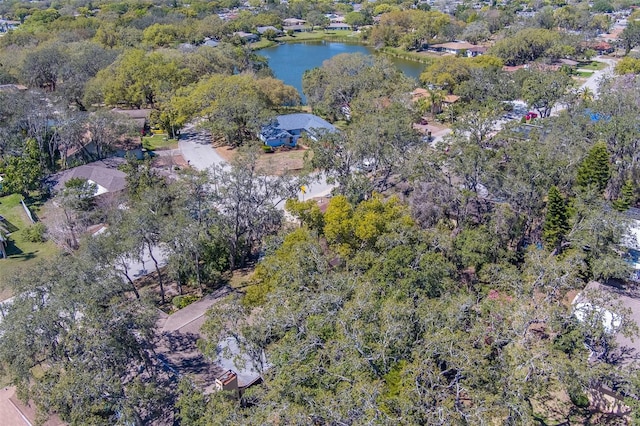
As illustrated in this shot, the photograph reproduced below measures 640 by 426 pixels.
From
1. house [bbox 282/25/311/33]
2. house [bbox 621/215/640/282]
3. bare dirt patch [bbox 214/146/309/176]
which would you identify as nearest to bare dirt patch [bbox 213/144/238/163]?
bare dirt patch [bbox 214/146/309/176]

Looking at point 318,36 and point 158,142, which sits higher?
point 158,142

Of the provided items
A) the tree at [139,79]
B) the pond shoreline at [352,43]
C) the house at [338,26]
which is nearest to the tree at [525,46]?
the pond shoreline at [352,43]

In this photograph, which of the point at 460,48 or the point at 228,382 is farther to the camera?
the point at 460,48

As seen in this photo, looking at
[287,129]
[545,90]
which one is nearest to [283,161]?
[287,129]

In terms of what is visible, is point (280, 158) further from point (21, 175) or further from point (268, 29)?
point (268, 29)

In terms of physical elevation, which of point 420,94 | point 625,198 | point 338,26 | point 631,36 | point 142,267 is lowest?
point 338,26

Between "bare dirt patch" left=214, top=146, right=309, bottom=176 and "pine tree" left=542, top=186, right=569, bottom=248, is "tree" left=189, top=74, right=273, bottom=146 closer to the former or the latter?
"bare dirt patch" left=214, top=146, right=309, bottom=176
